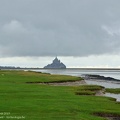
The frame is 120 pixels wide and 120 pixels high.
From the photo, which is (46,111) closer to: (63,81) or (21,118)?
(21,118)

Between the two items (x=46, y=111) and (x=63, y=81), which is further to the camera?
(x=63, y=81)

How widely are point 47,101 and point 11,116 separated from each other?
11427 millimetres

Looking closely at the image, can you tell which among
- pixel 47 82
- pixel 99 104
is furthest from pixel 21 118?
pixel 47 82

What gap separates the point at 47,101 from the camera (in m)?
43.1

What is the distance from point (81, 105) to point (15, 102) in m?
7.74

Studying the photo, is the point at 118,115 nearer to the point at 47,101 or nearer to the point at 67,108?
the point at 67,108

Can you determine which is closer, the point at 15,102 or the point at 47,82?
the point at 15,102

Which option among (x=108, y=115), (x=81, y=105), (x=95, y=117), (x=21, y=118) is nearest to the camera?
(x=21, y=118)

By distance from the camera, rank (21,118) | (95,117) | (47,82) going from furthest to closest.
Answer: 1. (47,82)
2. (95,117)
3. (21,118)

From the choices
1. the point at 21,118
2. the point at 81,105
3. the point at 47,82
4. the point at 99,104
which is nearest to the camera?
the point at 21,118

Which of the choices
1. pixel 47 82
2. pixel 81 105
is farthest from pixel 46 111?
pixel 47 82

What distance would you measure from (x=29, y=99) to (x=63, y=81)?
51317mm

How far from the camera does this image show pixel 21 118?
31.5 m

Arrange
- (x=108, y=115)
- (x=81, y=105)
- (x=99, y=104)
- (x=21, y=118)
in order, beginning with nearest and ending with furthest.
Answer: (x=21, y=118)
(x=108, y=115)
(x=81, y=105)
(x=99, y=104)
